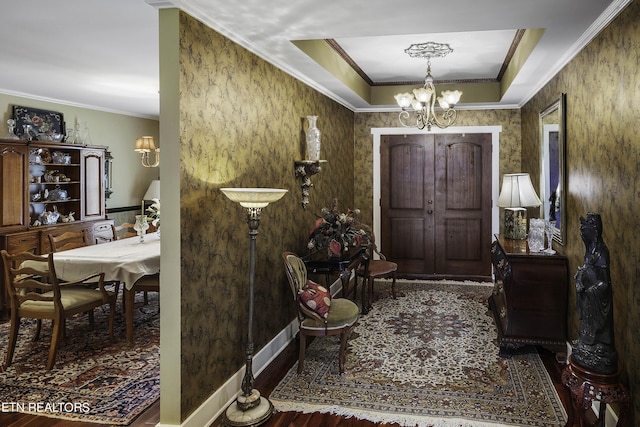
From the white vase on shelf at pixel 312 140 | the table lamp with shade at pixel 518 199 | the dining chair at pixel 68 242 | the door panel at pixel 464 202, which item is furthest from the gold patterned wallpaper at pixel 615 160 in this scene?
the dining chair at pixel 68 242

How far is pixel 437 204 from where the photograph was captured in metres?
6.65

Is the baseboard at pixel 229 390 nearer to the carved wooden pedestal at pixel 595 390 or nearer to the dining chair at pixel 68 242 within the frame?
the dining chair at pixel 68 242

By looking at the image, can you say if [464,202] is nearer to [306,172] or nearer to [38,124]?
[306,172]

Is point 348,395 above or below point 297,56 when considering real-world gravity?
below

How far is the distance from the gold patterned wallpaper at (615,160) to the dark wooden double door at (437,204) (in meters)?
3.00

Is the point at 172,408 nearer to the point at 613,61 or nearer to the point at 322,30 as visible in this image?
the point at 322,30

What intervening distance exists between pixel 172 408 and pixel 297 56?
100 inches

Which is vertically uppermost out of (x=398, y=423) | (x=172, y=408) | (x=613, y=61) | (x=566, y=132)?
(x=613, y=61)

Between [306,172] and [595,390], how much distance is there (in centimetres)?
285

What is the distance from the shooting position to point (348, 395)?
124 inches

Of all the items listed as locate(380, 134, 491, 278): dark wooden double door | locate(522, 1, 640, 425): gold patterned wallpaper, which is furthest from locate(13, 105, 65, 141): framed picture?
locate(522, 1, 640, 425): gold patterned wallpaper

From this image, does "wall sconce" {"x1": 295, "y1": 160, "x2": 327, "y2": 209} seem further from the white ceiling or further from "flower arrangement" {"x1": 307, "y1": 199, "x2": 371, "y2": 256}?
the white ceiling

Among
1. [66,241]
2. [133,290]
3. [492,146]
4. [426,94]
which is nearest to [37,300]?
[133,290]

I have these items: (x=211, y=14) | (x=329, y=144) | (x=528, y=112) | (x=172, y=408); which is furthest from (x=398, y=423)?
(x=528, y=112)
